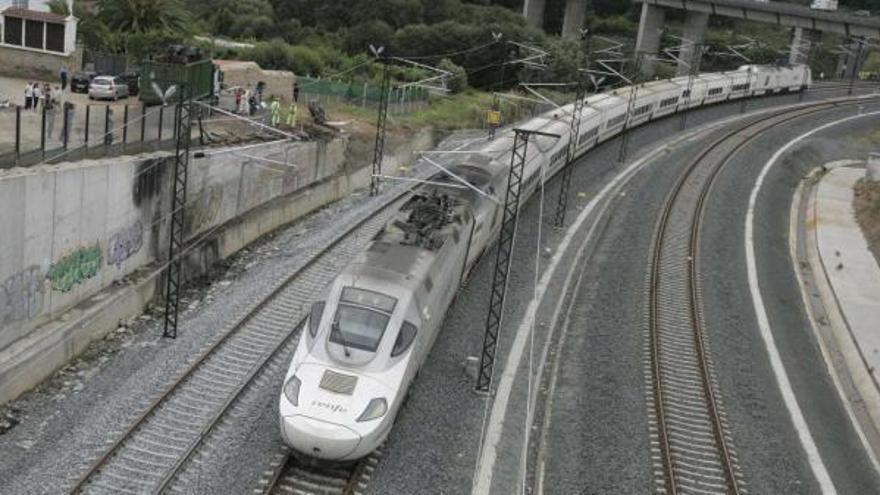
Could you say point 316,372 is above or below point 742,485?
above

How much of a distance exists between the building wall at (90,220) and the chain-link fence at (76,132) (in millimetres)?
411

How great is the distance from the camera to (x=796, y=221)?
4638cm

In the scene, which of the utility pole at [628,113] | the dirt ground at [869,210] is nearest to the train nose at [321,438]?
the dirt ground at [869,210]

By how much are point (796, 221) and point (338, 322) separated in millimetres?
32356

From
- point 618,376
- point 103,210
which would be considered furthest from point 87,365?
point 618,376

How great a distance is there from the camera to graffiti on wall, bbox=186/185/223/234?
111 feet

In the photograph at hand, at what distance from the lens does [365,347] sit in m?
20.7

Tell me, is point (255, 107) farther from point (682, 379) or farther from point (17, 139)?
point (682, 379)

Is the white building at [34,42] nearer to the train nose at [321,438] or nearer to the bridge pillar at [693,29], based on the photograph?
the train nose at [321,438]

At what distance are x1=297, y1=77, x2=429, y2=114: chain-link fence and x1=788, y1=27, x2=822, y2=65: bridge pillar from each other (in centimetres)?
5499

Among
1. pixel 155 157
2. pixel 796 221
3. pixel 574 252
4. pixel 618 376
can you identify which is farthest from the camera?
pixel 796 221

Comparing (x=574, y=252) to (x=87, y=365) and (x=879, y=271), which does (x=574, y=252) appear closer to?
(x=879, y=271)

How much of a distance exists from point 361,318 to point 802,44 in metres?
90.4

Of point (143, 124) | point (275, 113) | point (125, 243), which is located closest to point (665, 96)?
point (275, 113)
